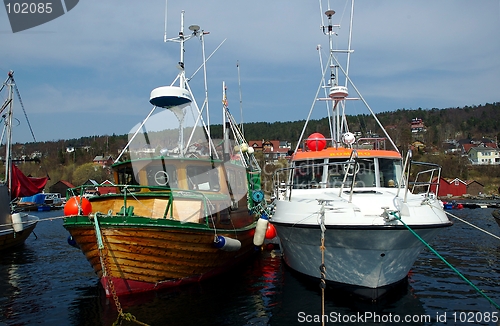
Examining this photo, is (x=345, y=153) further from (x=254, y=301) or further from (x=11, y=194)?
(x=11, y=194)

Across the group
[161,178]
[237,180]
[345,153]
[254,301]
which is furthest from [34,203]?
[345,153]

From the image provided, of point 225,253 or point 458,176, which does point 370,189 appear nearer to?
point 225,253

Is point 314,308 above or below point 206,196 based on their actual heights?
below

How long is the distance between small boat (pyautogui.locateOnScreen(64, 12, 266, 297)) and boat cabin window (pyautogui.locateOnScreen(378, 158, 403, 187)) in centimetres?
446

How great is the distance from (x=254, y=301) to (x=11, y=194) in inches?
685

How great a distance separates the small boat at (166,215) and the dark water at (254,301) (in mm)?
603

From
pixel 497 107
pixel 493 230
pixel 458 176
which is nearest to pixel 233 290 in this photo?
pixel 493 230

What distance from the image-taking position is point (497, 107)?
156 m

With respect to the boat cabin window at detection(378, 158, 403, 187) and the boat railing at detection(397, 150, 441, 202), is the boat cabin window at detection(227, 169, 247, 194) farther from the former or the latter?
the boat railing at detection(397, 150, 441, 202)

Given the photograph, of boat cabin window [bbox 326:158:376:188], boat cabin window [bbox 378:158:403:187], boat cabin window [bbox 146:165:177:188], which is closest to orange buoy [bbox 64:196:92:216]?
boat cabin window [bbox 146:165:177:188]

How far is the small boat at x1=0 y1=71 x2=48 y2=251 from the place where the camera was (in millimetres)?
17812

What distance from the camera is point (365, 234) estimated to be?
25.1 feet

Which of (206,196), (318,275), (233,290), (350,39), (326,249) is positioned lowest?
(233,290)

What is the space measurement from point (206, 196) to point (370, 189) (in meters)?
4.45
